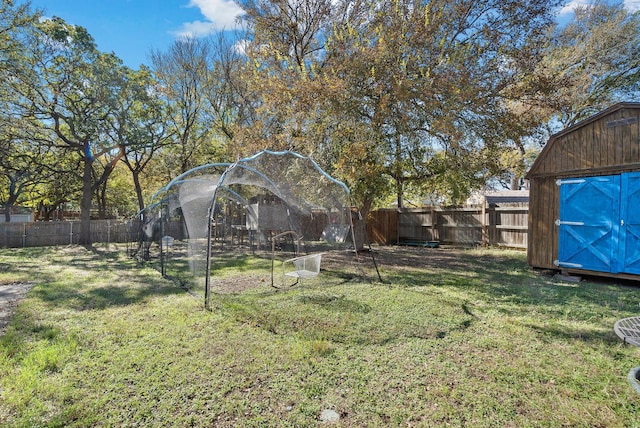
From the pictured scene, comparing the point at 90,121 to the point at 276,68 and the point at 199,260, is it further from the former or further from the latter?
the point at 199,260

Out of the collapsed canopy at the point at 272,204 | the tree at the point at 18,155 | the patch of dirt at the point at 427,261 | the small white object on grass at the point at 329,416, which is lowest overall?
the small white object on grass at the point at 329,416

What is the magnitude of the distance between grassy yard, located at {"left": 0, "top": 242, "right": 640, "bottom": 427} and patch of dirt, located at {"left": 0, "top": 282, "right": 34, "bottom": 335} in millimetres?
154

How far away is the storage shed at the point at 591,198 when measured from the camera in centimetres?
537

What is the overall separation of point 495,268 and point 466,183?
3.35 metres

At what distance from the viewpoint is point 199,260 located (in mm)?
5199

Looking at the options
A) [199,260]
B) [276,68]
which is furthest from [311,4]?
[199,260]

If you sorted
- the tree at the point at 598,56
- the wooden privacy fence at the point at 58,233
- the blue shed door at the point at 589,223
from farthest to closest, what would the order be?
the wooden privacy fence at the point at 58,233, the tree at the point at 598,56, the blue shed door at the point at 589,223

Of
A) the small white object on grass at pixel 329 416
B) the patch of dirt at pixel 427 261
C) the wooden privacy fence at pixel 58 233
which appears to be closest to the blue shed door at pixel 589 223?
the patch of dirt at pixel 427 261

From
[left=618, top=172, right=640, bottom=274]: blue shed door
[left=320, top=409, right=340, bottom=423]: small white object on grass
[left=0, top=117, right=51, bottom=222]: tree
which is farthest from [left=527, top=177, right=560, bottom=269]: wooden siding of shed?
[left=0, top=117, right=51, bottom=222]: tree

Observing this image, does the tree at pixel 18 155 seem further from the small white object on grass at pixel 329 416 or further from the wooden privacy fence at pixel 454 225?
the small white object on grass at pixel 329 416

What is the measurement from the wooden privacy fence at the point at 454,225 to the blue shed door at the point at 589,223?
13.0 ft

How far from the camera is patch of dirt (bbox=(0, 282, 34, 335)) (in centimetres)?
401

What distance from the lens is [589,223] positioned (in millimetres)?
5824

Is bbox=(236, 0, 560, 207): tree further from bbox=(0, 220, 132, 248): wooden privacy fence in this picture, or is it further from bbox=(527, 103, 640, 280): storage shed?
bbox=(0, 220, 132, 248): wooden privacy fence
